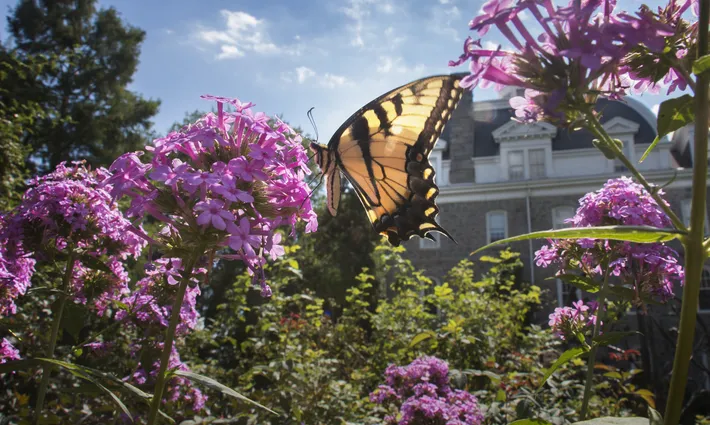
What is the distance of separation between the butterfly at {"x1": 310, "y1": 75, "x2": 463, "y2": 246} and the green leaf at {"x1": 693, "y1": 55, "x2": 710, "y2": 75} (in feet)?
6.62

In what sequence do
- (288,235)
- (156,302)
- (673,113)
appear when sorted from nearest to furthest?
(673,113)
(156,302)
(288,235)

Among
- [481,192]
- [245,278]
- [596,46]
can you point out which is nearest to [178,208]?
[596,46]

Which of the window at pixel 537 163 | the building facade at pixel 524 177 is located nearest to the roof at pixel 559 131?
the building facade at pixel 524 177

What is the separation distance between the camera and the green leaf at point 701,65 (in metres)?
0.95

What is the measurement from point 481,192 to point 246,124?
18013mm

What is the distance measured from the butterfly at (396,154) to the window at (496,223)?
15.6 meters

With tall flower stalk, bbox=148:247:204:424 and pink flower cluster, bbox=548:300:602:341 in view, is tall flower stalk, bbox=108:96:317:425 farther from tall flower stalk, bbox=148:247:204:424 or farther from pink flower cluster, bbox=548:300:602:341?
pink flower cluster, bbox=548:300:602:341

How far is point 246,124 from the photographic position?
1.50 metres

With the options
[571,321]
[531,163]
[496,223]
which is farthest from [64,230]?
[531,163]

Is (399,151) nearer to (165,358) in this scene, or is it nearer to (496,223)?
(165,358)

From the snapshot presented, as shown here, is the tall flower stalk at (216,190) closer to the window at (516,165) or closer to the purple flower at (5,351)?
the purple flower at (5,351)

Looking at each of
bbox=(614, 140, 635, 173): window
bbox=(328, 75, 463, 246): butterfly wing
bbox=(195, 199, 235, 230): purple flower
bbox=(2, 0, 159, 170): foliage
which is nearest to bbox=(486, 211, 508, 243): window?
bbox=(614, 140, 635, 173): window

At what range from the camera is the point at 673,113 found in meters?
1.13

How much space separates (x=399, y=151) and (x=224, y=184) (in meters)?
2.26
